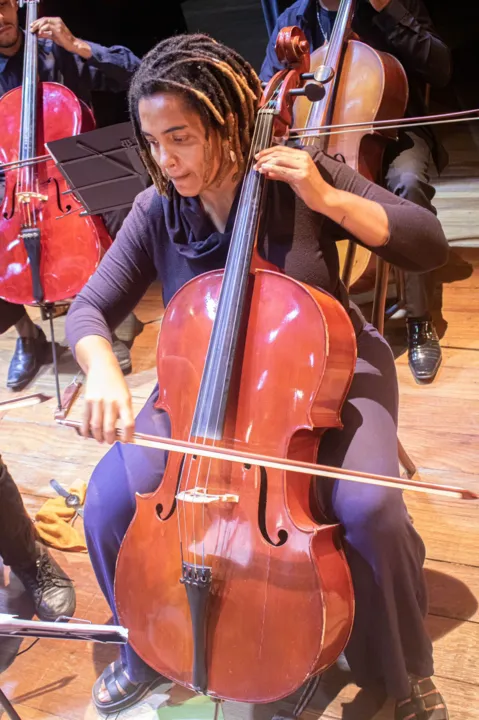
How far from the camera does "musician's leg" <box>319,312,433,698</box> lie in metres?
0.97

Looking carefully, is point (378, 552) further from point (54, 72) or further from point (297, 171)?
point (54, 72)

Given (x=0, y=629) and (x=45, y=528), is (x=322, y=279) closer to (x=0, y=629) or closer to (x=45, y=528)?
(x=0, y=629)

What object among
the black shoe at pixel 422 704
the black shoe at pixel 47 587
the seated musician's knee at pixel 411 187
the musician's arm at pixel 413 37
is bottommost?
the black shoe at pixel 422 704

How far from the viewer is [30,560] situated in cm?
145

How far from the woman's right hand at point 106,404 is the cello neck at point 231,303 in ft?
0.34

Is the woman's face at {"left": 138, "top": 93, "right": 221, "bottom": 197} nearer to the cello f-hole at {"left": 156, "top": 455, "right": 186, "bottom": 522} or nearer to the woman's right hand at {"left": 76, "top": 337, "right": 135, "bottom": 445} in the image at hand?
the woman's right hand at {"left": 76, "top": 337, "right": 135, "bottom": 445}

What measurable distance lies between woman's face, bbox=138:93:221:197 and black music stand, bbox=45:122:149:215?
0.59 m

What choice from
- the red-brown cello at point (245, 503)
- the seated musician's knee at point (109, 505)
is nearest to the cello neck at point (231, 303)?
the red-brown cello at point (245, 503)

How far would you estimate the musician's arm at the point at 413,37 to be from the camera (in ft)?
6.23

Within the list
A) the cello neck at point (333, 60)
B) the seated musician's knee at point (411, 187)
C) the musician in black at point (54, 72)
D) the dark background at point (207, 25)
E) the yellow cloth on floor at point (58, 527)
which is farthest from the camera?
the dark background at point (207, 25)

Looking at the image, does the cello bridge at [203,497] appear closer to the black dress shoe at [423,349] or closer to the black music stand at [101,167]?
the black music stand at [101,167]

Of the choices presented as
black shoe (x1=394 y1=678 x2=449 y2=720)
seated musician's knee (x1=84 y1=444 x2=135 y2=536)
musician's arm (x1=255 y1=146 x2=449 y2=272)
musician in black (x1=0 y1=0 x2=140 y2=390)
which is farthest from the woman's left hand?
musician in black (x1=0 y1=0 x2=140 y2=390)

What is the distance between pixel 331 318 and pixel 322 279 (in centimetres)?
13

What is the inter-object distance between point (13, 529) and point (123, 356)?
972 millimetres
